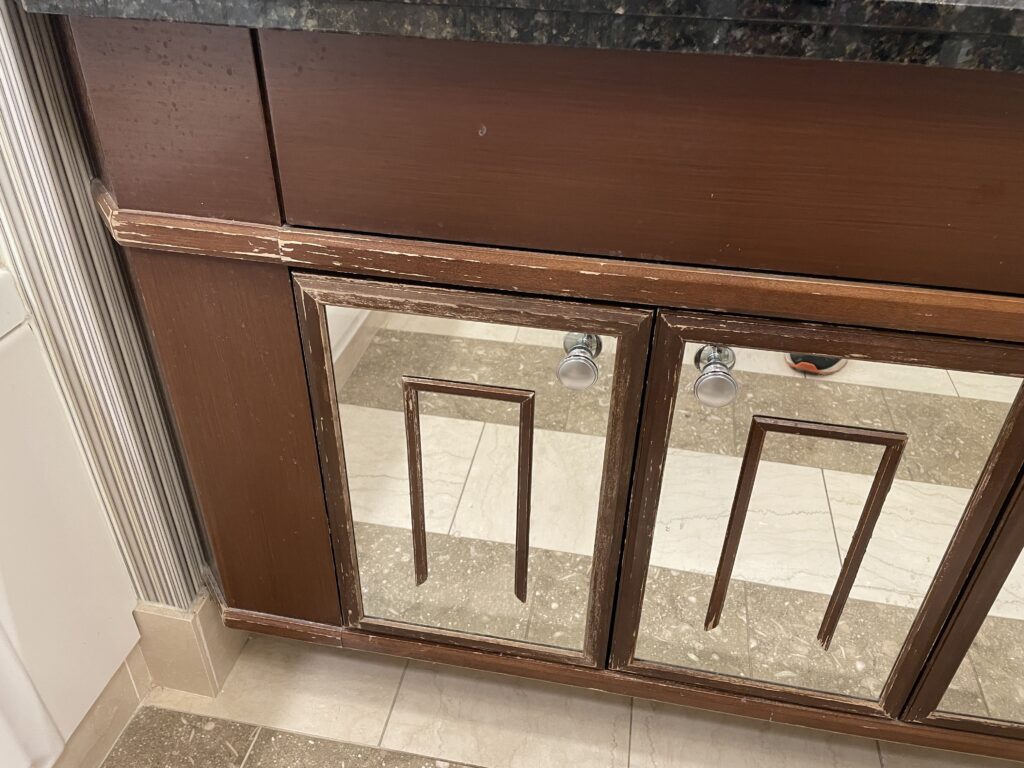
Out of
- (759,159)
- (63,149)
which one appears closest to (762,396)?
(759,159)

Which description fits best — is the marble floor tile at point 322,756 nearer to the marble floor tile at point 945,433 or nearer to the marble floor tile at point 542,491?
the marble floor tile at point 542,491

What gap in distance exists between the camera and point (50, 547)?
32.9 inches

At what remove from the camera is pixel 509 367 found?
0.74 metres

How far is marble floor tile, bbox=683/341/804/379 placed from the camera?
2.22ft

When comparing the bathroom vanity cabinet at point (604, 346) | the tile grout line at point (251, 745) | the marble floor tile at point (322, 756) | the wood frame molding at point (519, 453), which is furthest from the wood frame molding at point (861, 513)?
the tile grout line at point (251, 745)

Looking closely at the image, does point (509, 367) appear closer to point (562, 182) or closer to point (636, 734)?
point (562, 182)

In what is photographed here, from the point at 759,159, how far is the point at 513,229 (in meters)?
0.20

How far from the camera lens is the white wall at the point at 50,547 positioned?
0.76 metres

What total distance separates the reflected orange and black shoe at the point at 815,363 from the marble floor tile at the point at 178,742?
85 cm

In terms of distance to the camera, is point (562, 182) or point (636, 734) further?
point (636, 734)

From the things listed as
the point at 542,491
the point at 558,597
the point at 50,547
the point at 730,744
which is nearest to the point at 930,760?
the point at 730,744

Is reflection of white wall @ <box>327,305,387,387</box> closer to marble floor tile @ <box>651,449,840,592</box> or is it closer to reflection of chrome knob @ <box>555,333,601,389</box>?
reflection of chrome knob @ <box>555,333,601,389</box>

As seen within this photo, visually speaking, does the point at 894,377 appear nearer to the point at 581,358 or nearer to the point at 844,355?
the point at 844,355

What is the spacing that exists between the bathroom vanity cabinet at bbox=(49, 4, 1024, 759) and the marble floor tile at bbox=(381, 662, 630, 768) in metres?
0.14
